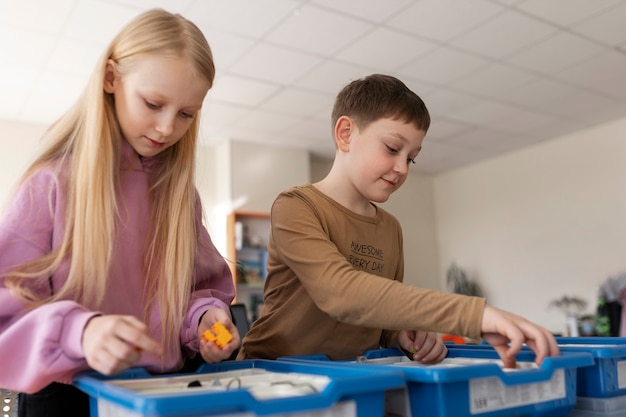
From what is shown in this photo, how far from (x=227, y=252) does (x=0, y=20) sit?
2.38 metres

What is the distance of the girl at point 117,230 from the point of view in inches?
25.0

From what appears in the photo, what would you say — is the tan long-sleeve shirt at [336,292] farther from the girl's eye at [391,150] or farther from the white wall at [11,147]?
the white wall at [11,147]

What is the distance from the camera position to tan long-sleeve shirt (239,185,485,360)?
73cm

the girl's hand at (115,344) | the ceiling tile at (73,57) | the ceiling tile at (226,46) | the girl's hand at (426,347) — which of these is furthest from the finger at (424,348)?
the ceiling tile at (73,57)

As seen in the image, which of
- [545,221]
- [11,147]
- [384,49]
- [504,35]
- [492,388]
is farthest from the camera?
[545,221]

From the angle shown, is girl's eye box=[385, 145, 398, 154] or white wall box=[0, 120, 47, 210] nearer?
girl's eye box=[385, 145, 398, 154]

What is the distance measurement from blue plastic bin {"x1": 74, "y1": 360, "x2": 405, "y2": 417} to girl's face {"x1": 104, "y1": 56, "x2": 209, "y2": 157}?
0.34m

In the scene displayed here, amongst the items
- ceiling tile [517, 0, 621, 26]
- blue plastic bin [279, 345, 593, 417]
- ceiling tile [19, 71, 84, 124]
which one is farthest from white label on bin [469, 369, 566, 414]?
ceiling tile [19, 71, 84, 124]

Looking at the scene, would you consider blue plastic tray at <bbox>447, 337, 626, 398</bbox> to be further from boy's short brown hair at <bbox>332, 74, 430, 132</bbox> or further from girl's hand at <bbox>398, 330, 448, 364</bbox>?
boy's short brown hair at <bbox>332, 74, 430, 132</bbox>

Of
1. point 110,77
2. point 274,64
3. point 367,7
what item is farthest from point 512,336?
point 274,64

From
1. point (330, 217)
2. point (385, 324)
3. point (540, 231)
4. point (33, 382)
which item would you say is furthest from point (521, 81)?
point (33, 382)

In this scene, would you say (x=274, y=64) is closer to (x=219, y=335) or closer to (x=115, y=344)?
(x=219, y=335)

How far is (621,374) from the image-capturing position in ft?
2.49

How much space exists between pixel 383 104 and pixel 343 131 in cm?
11
